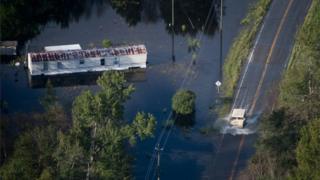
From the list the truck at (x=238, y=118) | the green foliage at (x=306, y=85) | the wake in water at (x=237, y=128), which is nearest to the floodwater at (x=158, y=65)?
the wake in water at (x=237, y=128)

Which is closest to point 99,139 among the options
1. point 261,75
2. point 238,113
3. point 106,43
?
point 238,113

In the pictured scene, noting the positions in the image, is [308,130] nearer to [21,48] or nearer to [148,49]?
[148,49]

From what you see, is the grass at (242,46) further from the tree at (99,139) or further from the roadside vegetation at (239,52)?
the tree at (99,139)

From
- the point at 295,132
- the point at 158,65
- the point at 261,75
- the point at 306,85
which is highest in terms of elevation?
the point at 306,85

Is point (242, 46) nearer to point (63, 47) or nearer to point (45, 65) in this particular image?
point (63, 47)

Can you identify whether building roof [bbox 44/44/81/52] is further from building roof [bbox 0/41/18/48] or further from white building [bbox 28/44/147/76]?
building roof [bbox 0/41/18/48]

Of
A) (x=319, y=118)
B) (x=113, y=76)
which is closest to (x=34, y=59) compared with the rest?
(x=113, y=76)
